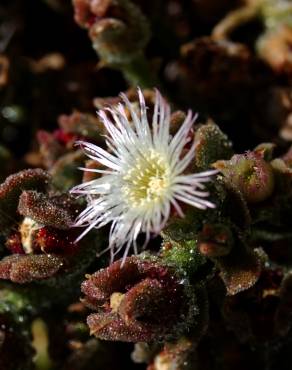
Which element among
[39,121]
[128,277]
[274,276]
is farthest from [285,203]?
[39,121]

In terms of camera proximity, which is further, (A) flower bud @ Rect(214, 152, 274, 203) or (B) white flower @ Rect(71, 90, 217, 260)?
(A) flower bud @ Rect(214, 152, 274, 203)

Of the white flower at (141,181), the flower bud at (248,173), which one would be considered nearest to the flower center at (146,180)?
the white flower at (141,181)

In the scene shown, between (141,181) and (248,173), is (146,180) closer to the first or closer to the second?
(141,181)

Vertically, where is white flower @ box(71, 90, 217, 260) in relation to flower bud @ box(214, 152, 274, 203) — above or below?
above

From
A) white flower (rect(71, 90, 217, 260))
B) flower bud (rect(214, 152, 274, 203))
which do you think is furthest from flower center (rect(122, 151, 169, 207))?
flower bud (rect(214, 152, 274, 203))

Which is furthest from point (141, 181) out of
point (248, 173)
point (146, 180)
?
point (248, 173)

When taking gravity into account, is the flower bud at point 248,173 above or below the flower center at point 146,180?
below

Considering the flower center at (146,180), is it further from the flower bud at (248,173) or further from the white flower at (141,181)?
the flower bud at (248,173)

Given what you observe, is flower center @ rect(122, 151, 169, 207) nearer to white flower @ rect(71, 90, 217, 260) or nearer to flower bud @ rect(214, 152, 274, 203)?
white flower @ rect(71, 90, 217, 260)
